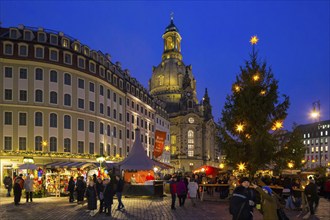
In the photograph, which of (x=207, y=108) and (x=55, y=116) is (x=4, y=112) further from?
(x=207, y=108)

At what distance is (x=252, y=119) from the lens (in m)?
25.7

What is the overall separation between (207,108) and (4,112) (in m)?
102

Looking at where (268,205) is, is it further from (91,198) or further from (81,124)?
(81,124)

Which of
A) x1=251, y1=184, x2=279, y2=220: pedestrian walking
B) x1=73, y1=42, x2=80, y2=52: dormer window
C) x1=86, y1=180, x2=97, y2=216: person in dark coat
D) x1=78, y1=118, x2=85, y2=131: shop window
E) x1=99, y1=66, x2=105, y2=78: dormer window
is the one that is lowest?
x1=86, y1=180, x2=97, y2=216: person in dark coat

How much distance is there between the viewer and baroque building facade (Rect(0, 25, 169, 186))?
44812 millimetres

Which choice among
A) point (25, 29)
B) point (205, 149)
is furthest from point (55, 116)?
point (205, 149)

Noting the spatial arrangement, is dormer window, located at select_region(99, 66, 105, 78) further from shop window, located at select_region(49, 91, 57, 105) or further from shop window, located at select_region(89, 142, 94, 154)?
shop window, located at select_region(89, 142, 94, 154)

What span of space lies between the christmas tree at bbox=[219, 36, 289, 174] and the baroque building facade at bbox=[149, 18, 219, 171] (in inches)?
3859

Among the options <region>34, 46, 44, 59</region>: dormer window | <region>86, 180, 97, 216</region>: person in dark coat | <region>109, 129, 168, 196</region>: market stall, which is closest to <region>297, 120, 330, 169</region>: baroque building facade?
<region>34, 46, 44, 59</region>: dormer window

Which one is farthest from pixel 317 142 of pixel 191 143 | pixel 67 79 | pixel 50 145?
pixel 50 145

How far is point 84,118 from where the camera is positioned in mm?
51500

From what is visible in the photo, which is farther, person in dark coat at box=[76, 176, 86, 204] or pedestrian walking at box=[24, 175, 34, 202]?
pedestrian walking at box=[24, 175, 34, 202]

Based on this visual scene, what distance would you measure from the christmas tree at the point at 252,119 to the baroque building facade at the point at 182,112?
322 feet

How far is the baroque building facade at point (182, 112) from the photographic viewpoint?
12681cm
